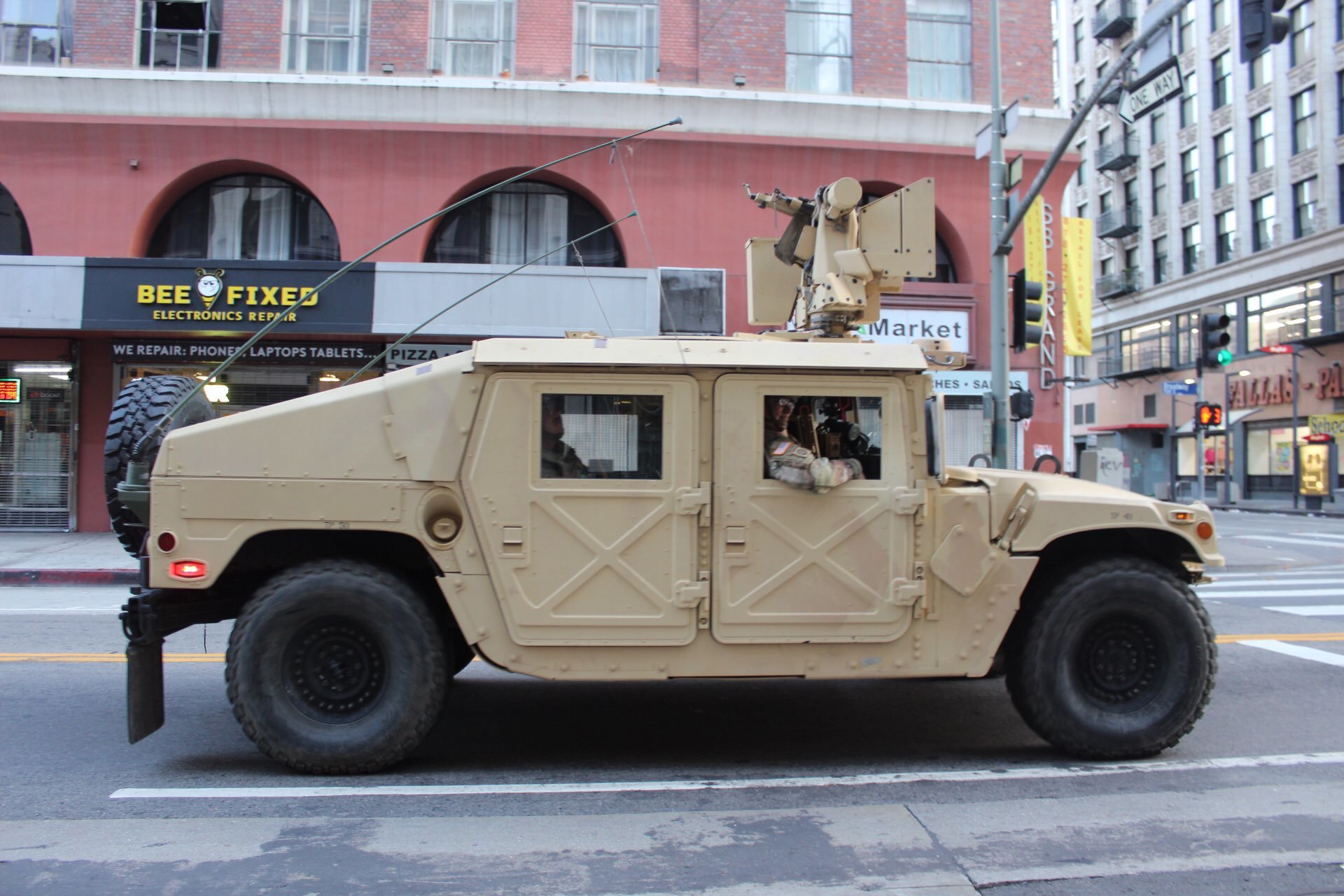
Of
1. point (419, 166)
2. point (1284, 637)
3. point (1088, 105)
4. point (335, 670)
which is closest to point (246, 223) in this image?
point (419, 166)

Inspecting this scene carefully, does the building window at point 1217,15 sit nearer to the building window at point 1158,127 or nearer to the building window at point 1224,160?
the building window at point 1158,127

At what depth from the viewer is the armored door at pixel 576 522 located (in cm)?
450

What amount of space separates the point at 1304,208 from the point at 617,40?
100 ft

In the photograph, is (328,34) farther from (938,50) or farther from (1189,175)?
(1189,175)

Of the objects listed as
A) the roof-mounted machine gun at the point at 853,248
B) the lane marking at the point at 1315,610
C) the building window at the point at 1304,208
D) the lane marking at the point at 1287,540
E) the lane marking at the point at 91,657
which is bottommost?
the lane marking at the point at 91,657

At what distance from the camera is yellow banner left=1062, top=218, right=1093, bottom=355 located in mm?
18641

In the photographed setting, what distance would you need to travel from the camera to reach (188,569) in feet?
14.7

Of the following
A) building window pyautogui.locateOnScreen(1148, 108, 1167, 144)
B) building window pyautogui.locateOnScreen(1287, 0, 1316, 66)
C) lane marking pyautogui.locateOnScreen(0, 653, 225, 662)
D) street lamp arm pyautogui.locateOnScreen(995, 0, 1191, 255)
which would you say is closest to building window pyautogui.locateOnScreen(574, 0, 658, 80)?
street lamp arm pyautogui.locateOnScreen(995, 0, 1191, 255)

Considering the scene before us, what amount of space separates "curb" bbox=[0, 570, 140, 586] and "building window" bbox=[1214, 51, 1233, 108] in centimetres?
4304

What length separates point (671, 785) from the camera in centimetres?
447

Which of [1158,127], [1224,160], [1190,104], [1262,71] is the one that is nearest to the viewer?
[1262,71]

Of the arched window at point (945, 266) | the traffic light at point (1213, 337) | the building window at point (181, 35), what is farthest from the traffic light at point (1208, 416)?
the building window at point (181, 35)

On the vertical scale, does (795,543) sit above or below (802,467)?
below

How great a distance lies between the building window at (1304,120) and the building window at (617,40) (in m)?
29.5
